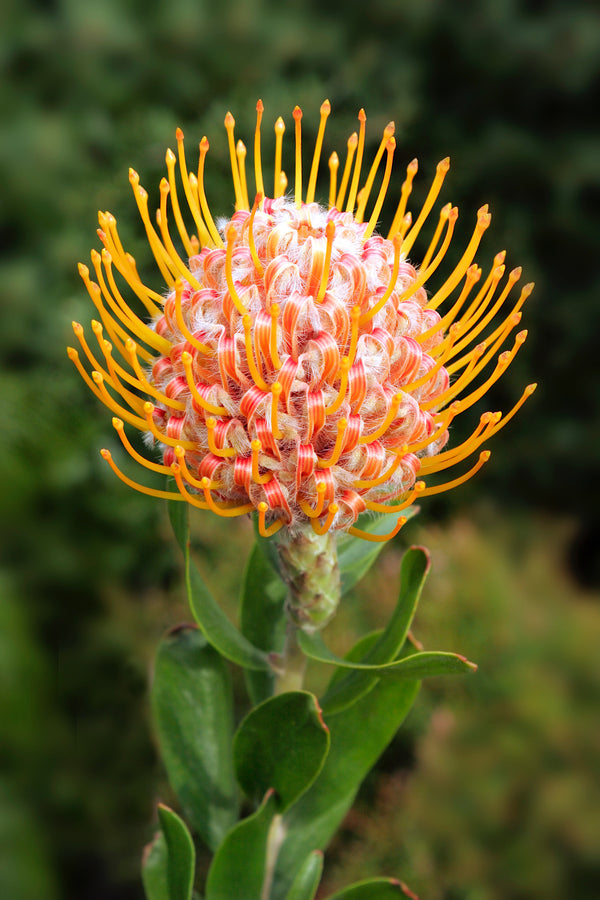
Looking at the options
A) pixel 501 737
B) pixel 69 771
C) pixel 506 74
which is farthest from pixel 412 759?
pixel 506 74

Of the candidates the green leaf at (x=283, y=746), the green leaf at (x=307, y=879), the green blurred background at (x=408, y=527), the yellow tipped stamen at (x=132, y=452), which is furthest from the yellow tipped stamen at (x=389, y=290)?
the green blurred background at (x=408, y=527)

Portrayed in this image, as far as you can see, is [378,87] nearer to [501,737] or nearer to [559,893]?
[501,737]

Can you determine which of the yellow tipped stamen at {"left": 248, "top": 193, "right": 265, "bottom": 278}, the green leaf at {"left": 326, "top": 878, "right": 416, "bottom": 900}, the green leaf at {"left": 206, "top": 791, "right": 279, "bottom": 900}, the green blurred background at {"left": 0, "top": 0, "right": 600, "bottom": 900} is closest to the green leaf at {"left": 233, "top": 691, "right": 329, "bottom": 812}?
the green leaf at {"left": 206, "top": 791, "right": 279, "bottom": 900}

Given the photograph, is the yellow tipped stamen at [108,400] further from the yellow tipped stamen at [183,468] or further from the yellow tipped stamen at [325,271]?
the yellow tipped stamen at [325,271]

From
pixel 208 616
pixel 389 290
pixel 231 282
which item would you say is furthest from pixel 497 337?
pixel 208 616

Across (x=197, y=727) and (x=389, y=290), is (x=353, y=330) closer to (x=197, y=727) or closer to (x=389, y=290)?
(x=389, y=290)

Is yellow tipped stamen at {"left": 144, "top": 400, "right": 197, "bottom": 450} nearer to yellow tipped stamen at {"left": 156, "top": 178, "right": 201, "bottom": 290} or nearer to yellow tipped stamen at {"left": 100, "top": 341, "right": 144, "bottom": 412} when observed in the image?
yellow tipped stamen at {"left": 100, "top": 341, "right": 144, "bottom": 412}
